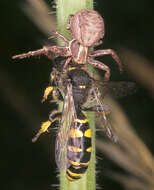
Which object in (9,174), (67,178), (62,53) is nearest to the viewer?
(67,178)

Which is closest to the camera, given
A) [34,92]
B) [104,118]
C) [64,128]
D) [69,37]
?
[69,37]

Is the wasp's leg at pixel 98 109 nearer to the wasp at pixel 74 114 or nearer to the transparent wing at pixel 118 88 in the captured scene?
the wasp at pixel 74 114

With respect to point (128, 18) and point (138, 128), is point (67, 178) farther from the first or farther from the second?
point (128, 18)

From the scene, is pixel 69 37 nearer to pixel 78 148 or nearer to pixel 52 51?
pixel 52 51

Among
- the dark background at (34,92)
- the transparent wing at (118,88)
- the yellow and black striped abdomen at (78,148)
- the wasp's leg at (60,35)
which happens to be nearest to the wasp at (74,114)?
the yellow and black striped abdomen at (78,148)

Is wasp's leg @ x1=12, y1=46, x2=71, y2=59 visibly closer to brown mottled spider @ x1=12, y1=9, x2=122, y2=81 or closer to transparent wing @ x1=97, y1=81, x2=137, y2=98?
brown mottled spider @ x1=12, y1=9, x2=122, y2=81

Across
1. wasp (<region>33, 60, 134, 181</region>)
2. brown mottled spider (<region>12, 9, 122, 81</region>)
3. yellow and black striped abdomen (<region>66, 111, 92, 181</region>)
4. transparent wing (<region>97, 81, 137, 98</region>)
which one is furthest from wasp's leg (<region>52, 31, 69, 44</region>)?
transparent wing (<region>97, 81, 137, 98</region>)

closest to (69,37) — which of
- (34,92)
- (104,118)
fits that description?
(104,118)

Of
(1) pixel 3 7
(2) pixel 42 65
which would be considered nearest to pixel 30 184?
(2) pixel 42 65
